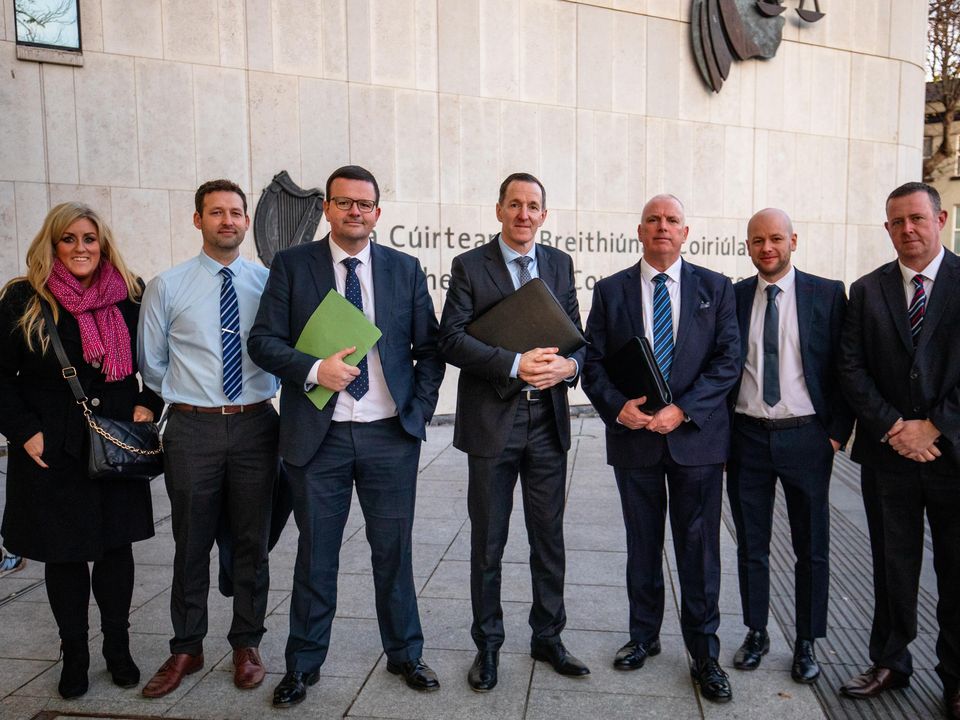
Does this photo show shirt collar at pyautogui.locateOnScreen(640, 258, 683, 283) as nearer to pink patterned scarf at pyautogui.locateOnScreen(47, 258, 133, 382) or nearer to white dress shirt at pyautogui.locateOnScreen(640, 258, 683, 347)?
white dress shirt at pyautogui.locateOnScreen(640, 258, 683, 347)

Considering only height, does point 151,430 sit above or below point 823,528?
above

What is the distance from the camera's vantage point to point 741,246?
36.6 feet

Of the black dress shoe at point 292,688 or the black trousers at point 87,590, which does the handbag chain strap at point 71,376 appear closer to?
the black trousers at point 87,590

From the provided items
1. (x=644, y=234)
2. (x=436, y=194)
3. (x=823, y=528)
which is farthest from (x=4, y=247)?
(x=823, y=528)

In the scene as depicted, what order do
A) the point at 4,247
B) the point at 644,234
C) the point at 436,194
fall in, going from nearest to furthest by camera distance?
the point at 644,234 → the point at 4,247 → the point at 436,194

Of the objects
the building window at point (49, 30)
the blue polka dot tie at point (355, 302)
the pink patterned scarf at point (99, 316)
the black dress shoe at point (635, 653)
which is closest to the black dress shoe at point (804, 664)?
the black dress shoe at point (635, 653)

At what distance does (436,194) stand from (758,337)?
20.7ft

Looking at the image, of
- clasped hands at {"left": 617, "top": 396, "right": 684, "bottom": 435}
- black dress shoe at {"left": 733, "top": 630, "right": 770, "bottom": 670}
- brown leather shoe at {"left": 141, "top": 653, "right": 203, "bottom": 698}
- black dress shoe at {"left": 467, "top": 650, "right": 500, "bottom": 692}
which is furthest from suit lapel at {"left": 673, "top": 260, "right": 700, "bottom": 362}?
brown leather shoe at {"left": 141, "top": 653, "right": 203, "bottom": 698}

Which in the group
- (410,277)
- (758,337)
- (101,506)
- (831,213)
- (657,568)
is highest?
(831,213)

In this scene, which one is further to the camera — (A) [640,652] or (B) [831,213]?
(B) [831,213]

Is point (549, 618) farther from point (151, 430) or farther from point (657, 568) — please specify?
point (151, 430)

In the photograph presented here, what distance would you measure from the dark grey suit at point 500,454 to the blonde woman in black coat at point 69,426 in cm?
149

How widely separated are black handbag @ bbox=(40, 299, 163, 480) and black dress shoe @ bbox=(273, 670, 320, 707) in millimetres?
1054

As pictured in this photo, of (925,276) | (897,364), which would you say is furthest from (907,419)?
(925,276)
